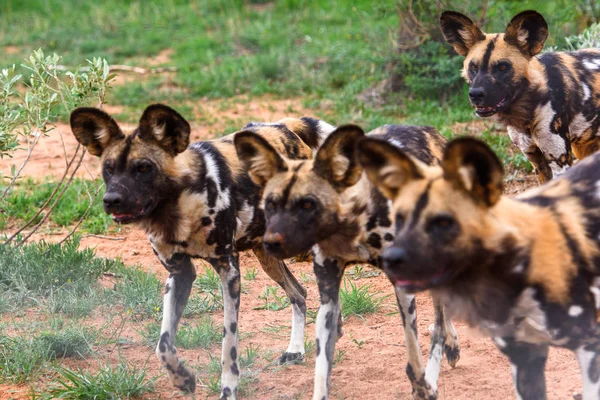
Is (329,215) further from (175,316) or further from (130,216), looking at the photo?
(175,316)

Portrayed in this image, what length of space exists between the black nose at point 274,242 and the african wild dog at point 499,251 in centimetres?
50

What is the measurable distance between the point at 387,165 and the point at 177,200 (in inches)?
49.4

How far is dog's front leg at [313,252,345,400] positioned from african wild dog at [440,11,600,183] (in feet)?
5.31

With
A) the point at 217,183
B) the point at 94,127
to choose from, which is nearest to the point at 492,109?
the point at 217,183

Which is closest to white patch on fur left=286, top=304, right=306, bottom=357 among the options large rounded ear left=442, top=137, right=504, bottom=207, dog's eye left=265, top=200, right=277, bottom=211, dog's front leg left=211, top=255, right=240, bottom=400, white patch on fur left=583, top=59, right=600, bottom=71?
dog's front leg left=211, top=255, right=240, bottom=400

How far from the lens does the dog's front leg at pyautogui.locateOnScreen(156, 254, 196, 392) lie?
3.55m

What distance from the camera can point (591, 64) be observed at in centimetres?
479

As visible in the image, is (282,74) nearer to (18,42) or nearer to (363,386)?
(18,42)

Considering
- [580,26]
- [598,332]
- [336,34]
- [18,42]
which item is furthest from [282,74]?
[598,332]

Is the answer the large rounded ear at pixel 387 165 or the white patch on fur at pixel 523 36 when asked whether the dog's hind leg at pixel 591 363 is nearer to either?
the large rounded ear at pixel 387 165

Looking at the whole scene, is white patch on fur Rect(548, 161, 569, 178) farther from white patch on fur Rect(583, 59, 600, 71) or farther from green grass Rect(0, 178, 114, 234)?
green grass Rect(0, 178, 114, 234)

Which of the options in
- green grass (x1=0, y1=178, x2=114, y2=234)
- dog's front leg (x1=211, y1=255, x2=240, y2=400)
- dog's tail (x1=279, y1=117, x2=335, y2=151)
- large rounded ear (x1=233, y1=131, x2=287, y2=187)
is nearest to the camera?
large rounded ear (x1=233, y1=131, x2=287, y2=187)

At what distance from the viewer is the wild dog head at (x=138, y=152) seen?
3375 millimetres

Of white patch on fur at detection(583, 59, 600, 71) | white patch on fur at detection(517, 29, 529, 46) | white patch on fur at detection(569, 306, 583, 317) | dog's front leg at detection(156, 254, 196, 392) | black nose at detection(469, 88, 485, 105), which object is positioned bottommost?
dog's front leg at detection(156, 254, 196, 392)
